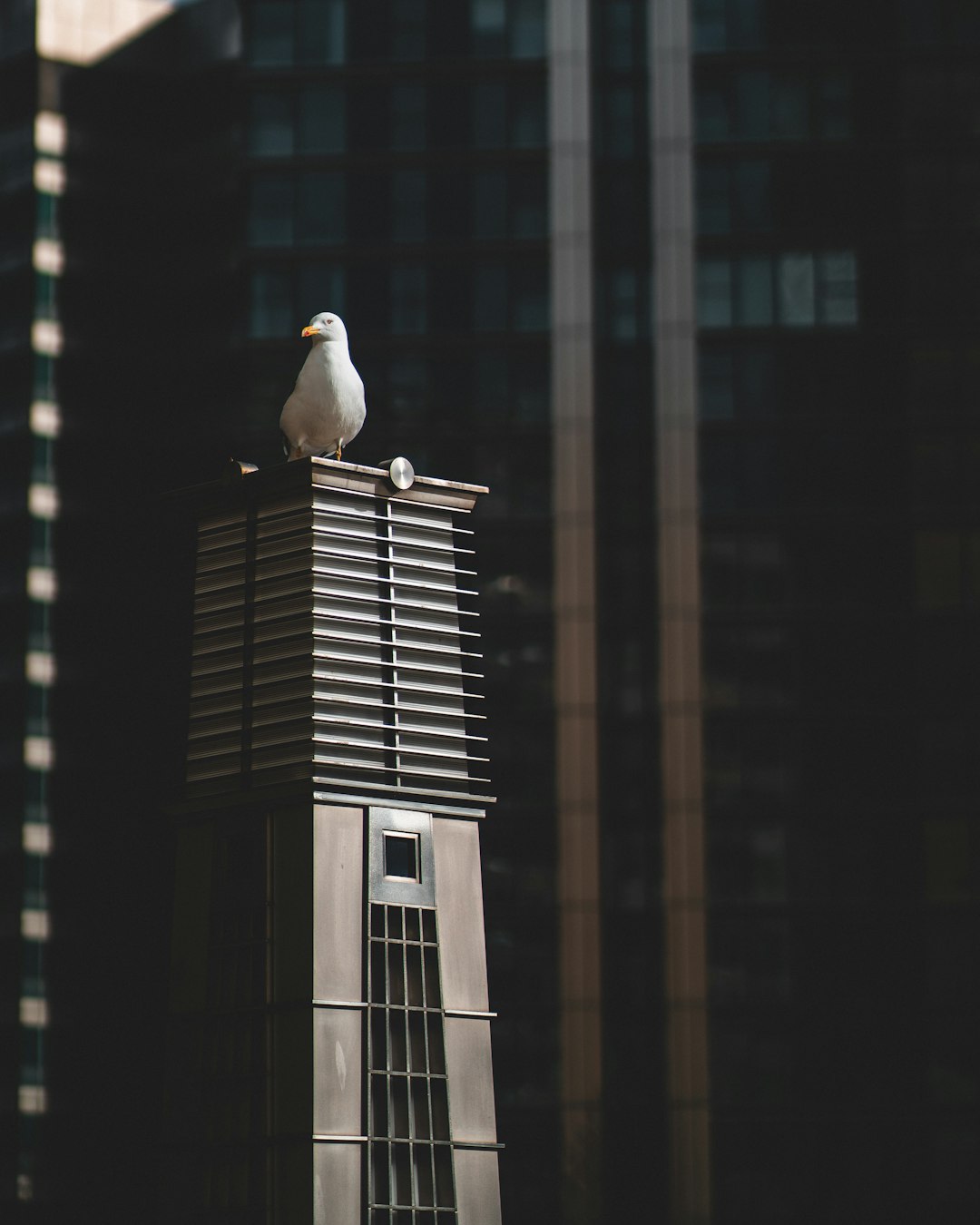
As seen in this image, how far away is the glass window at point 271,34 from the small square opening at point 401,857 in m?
57.2

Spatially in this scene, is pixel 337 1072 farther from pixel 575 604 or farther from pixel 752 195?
pixel 752 195

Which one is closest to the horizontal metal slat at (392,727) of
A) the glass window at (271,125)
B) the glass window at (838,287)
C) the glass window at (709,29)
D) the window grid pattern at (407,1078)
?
the window grid pattern at (407,1078)

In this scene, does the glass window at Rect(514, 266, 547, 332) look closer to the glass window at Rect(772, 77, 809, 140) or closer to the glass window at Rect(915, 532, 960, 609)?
the glass window at Rect(772, 77, 809, 140)

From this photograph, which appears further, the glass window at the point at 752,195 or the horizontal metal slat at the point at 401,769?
the glass window at the point at 752,195

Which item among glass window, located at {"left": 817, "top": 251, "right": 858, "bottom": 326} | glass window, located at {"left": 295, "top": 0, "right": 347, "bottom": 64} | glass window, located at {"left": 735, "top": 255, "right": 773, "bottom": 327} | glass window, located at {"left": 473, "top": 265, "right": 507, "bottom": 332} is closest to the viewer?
glass window, located at {"left": 817, "top": 251, "right": 858, "bottom": 326}

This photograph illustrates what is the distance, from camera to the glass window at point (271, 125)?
80000mm

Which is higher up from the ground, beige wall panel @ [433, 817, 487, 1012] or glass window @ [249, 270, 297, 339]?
glass window @ [249, 270, 297, 339]

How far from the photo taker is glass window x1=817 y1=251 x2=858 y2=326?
257 ft

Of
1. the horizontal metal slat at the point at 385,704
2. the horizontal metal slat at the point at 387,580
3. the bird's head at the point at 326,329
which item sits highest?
the bird's head at the point at 326,329

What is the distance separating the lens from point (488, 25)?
8031 centimetres

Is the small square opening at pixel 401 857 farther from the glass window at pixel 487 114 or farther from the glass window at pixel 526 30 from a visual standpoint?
the glass window at pixel 526 30

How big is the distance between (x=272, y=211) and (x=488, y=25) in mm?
8797

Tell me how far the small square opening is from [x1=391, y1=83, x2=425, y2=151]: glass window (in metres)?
55.7

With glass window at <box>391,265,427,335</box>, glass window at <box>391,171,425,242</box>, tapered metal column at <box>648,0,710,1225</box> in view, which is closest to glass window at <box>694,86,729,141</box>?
tapered metal column at <box>648,0,710,1225</box>
